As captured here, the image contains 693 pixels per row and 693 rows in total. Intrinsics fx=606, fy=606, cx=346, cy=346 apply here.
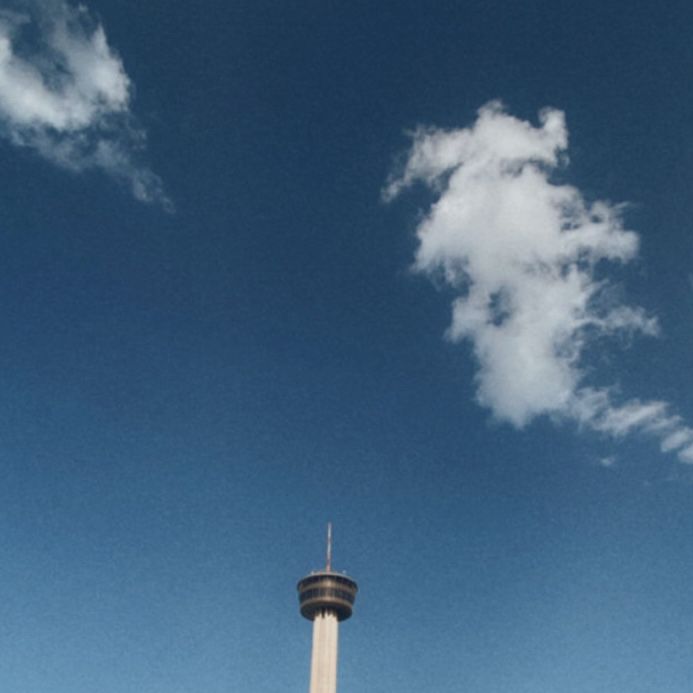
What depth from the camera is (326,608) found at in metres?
182

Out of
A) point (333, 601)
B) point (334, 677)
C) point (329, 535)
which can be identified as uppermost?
point (329, 535)

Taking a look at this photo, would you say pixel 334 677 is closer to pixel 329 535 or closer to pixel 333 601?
pixel 333 601

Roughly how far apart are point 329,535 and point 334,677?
4209cm

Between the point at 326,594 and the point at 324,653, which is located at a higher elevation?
the point at 326,594

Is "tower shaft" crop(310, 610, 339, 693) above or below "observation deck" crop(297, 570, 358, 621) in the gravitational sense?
below

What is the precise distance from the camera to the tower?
573ft

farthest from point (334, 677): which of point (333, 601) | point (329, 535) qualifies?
point (329, 535)

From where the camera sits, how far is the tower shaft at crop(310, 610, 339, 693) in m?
170

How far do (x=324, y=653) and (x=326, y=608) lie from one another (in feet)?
39.9

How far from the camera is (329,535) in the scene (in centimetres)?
19988

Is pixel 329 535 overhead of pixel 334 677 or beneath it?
overhead

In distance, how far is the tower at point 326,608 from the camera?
17470 cm

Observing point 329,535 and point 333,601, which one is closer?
point 333,601

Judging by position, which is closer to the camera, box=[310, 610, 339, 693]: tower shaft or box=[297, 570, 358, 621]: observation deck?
box=[310, 610, 339, 693]: tower shaft
